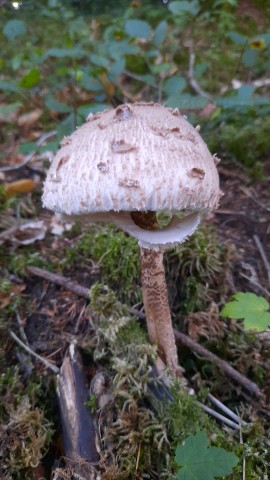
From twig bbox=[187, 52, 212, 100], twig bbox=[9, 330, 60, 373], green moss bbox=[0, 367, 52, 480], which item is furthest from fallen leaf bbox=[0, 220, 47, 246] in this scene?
twig bbox=[187, 52, 212, 100]

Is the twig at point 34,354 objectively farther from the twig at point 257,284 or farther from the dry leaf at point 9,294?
the twig at point 257,284

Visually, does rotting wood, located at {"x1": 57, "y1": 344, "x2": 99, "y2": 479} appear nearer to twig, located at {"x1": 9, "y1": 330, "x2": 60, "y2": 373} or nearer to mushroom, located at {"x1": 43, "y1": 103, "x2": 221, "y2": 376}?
twig, located at {"x1": 9, "y1": 330, "x2": 60, "y2": 373}

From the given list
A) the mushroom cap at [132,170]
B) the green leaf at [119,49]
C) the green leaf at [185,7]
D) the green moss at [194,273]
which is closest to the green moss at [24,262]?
the green moss at [194,273]

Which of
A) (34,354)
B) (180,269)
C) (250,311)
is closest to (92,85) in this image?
(180,269)

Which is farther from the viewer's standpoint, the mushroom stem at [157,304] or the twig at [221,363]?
the twig at [221,363]

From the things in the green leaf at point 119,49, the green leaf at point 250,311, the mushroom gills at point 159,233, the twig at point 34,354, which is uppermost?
the green leaf at point 119,49

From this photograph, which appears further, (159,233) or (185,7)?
(185,7)

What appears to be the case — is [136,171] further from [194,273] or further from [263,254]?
[263,254]

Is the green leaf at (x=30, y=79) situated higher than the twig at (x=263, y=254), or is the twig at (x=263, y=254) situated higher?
the green leaf at (x=30, y=79)
